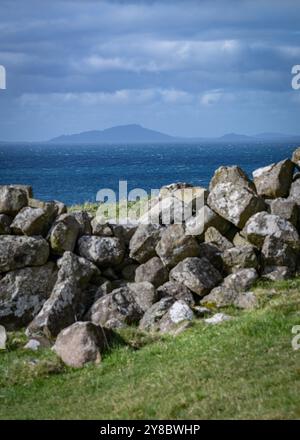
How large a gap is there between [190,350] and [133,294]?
5951mm

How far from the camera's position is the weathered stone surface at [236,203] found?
906 inches

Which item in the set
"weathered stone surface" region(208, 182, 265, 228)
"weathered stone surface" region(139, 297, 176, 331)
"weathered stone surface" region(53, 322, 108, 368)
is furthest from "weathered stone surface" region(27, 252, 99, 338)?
Answer: "weathered stone surface" region(208, 182, 265, 228)

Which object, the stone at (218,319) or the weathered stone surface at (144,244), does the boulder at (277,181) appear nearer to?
the weathered stone surface at (144,244)

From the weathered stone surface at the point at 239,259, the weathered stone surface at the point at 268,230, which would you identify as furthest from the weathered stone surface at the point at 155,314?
the weathered stone surface at the point at 268,230

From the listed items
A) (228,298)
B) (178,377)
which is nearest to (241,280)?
(228,298)

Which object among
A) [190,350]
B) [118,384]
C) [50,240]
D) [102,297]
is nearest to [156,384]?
[118,384]

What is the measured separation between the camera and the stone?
1836 cm

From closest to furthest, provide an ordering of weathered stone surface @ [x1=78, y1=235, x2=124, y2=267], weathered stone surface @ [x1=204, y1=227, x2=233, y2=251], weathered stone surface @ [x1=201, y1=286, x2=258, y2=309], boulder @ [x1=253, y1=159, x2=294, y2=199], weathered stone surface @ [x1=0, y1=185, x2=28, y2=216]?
weathered stone surface @ [x1=201, y1=286, x2=258, y2=309], weathered stone surface @ [x1=78, y1=235, x2=124, y2=267], weathered stone surface @ [x1=0, y1=185, x2=28, y2=216], weathered stone surface @ [x1=204, y1=227, x2=233, y2=251], boulder @ [x1=253, y1=159, x2=294, y2=199]

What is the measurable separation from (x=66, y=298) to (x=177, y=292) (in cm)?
328

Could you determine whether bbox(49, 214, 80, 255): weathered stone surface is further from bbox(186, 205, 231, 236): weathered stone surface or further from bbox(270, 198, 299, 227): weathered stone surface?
bbox(270, 198, 299, 227): weathered stone surface

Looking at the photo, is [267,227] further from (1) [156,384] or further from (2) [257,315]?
(1) [156,384]

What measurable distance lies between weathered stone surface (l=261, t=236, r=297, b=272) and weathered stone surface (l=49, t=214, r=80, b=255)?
591 cm

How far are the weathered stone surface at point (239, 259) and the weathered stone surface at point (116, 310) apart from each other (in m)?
3.36
